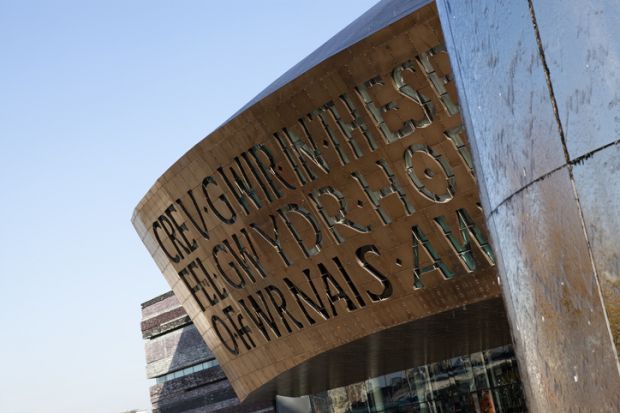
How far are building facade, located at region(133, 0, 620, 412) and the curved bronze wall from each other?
1.6 inches

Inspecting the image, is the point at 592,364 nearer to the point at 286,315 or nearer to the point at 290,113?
the point at 290,113

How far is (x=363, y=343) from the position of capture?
2342 centimetres

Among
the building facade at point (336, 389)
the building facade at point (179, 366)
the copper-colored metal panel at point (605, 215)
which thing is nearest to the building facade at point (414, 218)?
the copper-colored metal panel at point (605, 215)

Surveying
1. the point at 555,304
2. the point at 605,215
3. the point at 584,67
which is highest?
the point at 584,67

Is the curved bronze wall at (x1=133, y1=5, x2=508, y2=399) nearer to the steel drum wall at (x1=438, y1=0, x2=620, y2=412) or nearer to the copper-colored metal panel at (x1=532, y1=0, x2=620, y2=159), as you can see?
the steel drum wall at (x1=438, y1=0, x2=620, y2=412)

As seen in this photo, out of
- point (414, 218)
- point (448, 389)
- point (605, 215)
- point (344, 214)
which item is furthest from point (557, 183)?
point (448, 389)

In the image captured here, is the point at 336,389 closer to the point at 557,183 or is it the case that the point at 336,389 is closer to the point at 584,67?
the point at 557,183

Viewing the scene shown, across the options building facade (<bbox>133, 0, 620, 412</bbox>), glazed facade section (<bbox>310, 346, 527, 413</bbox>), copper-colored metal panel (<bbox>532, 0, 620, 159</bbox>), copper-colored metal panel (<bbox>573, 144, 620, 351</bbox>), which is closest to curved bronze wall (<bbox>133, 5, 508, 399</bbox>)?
building facade (<bbox>133, 0, 620, 412</bbox>)

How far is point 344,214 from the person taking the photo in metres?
20.8

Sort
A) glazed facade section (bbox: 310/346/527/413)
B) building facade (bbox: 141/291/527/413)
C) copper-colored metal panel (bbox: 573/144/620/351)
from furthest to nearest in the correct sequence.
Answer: building facade (bbox: 141/291/527/413) < glazed facade section (bbox: 310/346/527/413) < copper-colored metal panel (bbox: 573/144/620/351)

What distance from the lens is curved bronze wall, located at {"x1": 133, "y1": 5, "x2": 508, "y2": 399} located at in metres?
18.9

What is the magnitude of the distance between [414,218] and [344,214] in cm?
158

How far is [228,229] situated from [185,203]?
1507 millimetres

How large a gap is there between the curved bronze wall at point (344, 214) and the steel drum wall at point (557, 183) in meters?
15.4
